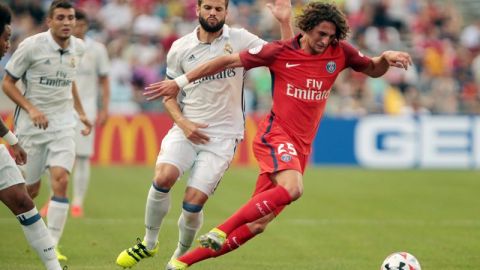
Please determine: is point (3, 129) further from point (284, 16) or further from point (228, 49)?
point (284, 16)

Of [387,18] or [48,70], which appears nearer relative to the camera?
[48,70]

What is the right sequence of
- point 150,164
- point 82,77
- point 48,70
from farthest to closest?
point 150,164 → point 82,77 → point 48,70

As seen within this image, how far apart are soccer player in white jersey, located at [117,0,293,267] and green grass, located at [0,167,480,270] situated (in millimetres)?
713

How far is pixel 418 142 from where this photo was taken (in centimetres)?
2400

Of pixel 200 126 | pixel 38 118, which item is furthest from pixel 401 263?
pixel 38 118

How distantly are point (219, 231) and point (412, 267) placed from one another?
6.36ft

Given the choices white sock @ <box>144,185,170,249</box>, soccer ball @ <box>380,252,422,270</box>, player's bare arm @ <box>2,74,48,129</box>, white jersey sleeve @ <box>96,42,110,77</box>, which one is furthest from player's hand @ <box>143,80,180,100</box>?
white jersey sleeve @ <box>96,42,110,77</box>

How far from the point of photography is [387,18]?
95.3ft

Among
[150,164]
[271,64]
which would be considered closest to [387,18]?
[150,164]

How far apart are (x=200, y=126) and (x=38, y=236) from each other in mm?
2142

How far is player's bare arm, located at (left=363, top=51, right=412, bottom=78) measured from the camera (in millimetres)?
9766

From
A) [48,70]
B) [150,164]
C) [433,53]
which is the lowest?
[150,164]

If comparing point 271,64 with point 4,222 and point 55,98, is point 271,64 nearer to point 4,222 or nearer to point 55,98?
point 55,98

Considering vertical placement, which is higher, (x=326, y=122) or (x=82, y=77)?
(x=82, y=77)
